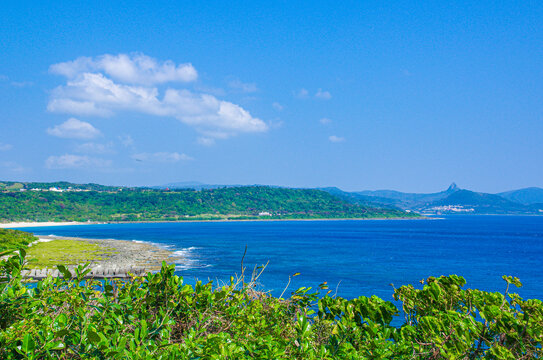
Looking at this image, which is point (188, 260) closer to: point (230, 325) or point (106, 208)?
point (230, 325)

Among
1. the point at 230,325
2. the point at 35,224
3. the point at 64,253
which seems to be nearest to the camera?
the point at 230,325

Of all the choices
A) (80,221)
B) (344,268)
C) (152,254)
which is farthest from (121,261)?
(80,221)

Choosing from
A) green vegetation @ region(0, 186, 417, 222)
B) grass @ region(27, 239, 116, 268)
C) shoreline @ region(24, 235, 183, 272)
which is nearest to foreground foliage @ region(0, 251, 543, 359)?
shoreline @ region(24, 235, 183, 272)

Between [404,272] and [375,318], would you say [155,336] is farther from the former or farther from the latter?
[404,272]

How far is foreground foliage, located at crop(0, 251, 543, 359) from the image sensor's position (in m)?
3.17

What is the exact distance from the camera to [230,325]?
435 centimetres

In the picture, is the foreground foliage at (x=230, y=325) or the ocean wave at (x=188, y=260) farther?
the ocean wave at (x=188, y=260)

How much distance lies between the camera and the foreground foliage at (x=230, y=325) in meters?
3.17

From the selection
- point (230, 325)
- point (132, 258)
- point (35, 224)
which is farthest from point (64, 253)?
point (35, 224)

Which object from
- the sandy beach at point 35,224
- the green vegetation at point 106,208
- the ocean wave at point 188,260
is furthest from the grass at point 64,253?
the green vegetation at point 106,208

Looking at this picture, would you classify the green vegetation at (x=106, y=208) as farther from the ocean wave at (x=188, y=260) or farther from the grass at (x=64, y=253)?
the ocean wave at (x=188, y=260)

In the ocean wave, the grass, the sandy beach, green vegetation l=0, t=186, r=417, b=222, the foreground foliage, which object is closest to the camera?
the foreground foliage

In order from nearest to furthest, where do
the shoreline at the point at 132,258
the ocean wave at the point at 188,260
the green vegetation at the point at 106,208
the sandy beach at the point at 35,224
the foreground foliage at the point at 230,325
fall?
the foreground foliage at the point at 230,325 < the shoreline at the point at 132,258 < the ocean wave at the point at 188,260 < the sandy beach at the point at 35,224 < the green vegetation at the point at 106,208

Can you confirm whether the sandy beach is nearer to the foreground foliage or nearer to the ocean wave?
the ocean wave
